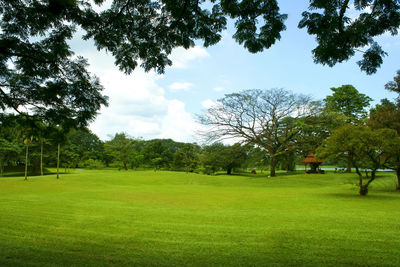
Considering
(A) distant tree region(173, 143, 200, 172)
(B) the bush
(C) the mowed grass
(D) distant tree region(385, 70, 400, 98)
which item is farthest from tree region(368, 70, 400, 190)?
(B) the bush

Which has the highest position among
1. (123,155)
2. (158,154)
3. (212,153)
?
(212,153)

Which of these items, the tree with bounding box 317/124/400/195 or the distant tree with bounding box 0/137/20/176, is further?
the distant tree with bounding box 0/137/20/176

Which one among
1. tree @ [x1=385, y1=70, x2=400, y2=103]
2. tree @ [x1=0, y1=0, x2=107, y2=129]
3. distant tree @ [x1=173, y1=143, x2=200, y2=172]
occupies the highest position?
tree @ [x1=385, y1=70, x2=400, y2=103]

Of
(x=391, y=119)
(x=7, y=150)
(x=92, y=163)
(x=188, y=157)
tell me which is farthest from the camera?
(x=92, y=163)

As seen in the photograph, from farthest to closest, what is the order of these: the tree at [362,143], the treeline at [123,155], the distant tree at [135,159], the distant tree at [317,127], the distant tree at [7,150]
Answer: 1. the distant tree at [135,159]
2. the distant tree at [7,150]
3. the treeline at [123,155]
4. the distant tree at [317,127]
5. the tree at [362,143]

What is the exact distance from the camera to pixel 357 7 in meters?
3.93

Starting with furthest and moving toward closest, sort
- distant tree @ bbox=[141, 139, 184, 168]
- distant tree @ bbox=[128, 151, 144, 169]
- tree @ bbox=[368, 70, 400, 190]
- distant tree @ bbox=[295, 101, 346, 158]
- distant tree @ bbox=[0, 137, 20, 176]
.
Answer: distant tree @ bbox=[141, 139, 184, 168] → distant tree @ bbox=[128, 151, 144, 169] → distant tree @ bbox=[0, 137, 20, 176] → distant tree @ bbox=[295, 101, 346, 158] → tree @ bbox=[368, 70, 400, 190]

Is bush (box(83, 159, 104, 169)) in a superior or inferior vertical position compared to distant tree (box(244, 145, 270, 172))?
inferior

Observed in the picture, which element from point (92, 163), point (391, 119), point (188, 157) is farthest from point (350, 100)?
point (92, 163)

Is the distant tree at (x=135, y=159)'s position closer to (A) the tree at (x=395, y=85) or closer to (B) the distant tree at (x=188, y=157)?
(B) the distant tree at (x=188, y=157)

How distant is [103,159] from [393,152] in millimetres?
48360

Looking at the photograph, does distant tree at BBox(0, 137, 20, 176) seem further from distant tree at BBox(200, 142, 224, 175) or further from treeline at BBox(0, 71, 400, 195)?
distant tree at BBox(200, 142, 224, 175)

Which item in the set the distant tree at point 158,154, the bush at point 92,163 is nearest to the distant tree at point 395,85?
the distant tree at point 158,154

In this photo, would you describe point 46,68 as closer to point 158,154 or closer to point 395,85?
point 395,85
